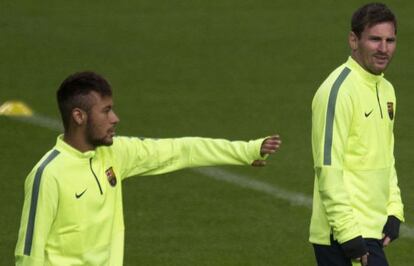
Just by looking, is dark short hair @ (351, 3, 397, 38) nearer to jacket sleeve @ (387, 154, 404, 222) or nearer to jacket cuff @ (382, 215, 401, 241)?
jacket sleeve @ (387, 154, 404, 222)

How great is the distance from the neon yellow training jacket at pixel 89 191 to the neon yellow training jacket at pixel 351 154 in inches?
20.9

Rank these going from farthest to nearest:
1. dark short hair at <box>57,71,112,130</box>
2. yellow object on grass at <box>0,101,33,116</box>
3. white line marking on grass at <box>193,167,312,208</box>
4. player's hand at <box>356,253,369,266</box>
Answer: yellow object on grass at <box>0,101,33,116</box>
white line marking on grass at <box>193,167,312,208</box>
player's hand at <box>356,253,369,266</box>
dark short hair at <box>57,71,112,130</box>

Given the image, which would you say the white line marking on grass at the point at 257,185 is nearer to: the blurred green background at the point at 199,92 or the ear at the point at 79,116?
the blurred green background at the point at 199,92

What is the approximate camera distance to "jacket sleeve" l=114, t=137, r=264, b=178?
796 cm

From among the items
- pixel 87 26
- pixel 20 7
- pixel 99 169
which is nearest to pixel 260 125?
pixel 87 26

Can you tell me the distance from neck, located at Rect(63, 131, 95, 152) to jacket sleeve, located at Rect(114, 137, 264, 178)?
0.26 metres

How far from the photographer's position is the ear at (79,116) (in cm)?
768

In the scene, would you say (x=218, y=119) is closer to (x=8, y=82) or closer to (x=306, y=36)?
(x=8, y=82)

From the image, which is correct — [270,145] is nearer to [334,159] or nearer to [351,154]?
[334,159]

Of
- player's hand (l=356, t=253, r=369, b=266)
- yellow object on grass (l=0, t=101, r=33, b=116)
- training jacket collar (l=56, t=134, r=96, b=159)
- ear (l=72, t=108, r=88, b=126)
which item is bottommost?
player's hand (l=356, t=253, r=369, b=266)

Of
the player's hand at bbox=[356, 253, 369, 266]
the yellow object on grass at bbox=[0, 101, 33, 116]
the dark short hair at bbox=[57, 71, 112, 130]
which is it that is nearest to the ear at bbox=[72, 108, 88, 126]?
the dark short hair at bbox=[57, 71, 112, 130]

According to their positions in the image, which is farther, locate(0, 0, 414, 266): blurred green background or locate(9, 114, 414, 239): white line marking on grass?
locate(9, 114, 414, 239): white line marking on grass

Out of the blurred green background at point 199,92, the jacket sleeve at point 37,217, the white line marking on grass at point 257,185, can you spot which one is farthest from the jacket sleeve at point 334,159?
the white line marking on grass at point 257,185

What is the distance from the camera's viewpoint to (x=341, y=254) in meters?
8.39
